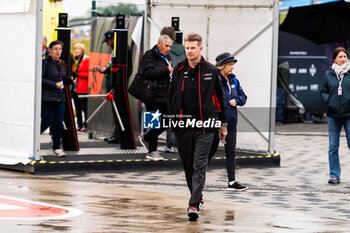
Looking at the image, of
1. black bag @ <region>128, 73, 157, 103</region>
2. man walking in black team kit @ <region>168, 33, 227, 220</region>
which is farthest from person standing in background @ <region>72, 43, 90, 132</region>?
man walking in black team kit @ <region>168, 33, 227, 220</region>

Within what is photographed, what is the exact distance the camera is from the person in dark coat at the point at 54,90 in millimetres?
12609

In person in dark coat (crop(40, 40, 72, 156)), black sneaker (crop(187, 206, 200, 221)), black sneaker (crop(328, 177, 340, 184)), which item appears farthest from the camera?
person in dark coat (crop(40, 40, 72, 156))

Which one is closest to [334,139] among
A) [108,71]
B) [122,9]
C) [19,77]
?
[19,77]

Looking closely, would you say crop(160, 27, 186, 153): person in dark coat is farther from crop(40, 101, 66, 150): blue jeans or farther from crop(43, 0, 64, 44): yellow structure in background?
crop(43, 0, 64, 44): yellow structure in background

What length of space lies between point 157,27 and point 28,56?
15.3ft

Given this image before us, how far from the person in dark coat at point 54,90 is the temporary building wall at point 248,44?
11.3 feet

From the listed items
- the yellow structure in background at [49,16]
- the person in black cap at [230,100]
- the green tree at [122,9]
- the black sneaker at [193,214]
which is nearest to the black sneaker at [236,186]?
the person in black cap at [230,100]

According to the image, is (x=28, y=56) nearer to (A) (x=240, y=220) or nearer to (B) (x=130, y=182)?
(B) (x=130, y=182)

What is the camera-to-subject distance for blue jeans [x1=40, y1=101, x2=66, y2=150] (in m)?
12.7

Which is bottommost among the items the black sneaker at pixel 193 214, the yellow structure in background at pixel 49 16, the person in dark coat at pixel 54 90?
the black sneaker at pixel 193 214

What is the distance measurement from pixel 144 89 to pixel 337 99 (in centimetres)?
302

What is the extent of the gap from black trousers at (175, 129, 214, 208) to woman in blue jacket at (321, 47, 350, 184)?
376cm

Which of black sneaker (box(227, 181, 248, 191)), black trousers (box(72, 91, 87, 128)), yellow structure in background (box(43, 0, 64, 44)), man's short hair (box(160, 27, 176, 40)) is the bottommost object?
black sneaker (box(227, 181, 248, 191))

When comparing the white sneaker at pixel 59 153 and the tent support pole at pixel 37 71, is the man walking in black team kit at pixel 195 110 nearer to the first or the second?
the tent support pole at pixel 37 71
